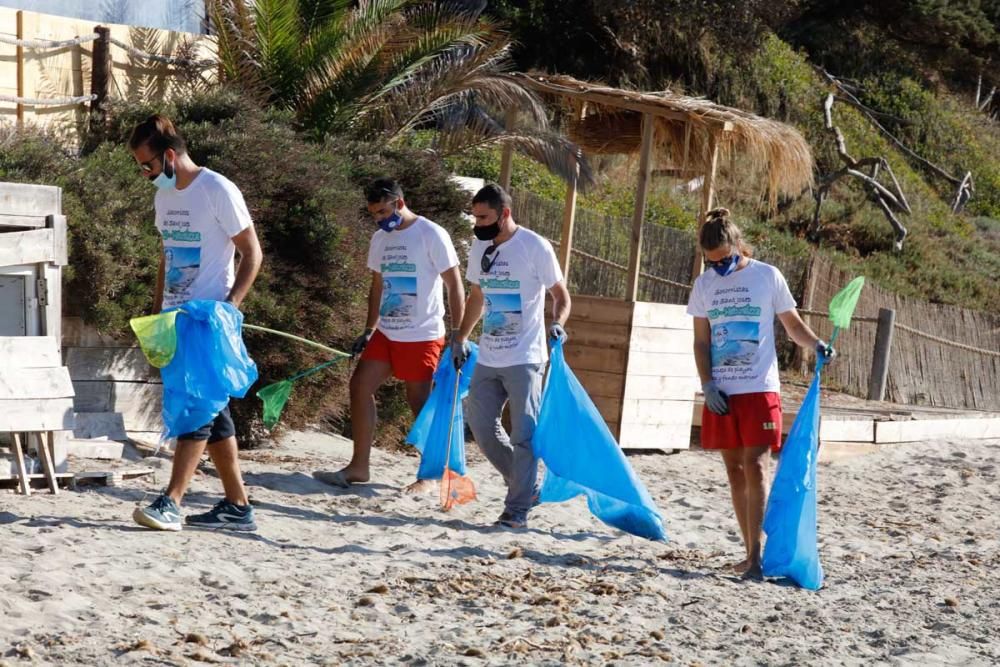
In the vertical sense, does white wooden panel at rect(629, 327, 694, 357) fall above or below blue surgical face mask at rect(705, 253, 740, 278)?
below

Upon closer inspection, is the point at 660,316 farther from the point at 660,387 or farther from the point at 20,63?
the point at 20,63

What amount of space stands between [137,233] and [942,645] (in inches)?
192

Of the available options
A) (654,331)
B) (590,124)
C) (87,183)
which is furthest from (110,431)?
(590,124)

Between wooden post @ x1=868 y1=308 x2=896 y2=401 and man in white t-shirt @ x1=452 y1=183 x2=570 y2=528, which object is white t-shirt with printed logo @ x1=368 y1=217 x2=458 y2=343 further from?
wooden post @ x1=868 y1=308 x2=896 y2=401

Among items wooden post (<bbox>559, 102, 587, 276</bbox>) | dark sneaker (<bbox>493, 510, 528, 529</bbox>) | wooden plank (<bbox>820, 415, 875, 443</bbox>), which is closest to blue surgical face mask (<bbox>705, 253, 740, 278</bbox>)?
dark sneaker (<bbox>493, 510, 528, 529</bbox>)

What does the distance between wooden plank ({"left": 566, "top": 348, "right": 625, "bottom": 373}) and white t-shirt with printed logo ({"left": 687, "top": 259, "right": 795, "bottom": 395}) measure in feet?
13.8

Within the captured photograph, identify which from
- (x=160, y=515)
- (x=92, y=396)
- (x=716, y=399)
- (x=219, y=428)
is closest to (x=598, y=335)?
(x=92, y=396)

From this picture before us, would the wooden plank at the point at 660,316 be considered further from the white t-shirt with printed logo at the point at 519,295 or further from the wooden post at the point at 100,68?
the wooden post at the point at 100,68

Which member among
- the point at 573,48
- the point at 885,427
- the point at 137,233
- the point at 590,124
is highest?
the point at 573,48

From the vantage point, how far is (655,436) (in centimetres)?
1071

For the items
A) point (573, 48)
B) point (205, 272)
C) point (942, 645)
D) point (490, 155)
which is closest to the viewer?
point (942, 645)

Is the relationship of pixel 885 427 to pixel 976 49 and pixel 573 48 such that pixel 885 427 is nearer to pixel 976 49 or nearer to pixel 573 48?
pixel 573 48

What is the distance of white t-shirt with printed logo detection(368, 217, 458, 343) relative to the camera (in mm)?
7184

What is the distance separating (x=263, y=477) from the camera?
7504mm
